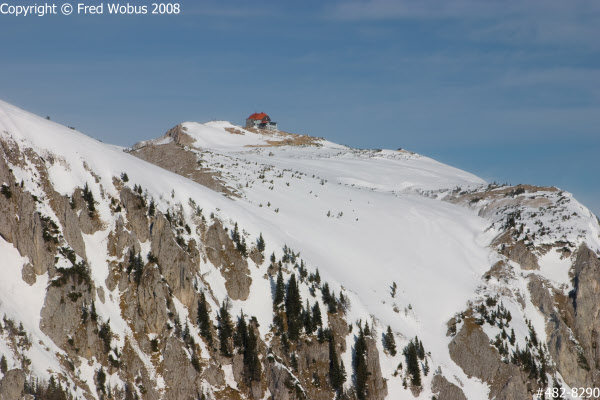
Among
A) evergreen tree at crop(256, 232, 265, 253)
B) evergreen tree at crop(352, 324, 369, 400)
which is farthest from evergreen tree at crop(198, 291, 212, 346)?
evergreen tree at crop(352, 324, 369, 400)

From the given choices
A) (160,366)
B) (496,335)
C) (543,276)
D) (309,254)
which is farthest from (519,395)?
(160,366)

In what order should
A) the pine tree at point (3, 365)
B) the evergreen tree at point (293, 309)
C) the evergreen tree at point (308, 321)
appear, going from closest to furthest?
1. the pine tree at point (3, 365)
2. the evergreen tree at point (293, 309)
3. the evergreen tree at point (308, 321)

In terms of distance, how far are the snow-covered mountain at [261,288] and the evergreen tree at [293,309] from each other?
20cm

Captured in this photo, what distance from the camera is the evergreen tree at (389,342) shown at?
190 ft

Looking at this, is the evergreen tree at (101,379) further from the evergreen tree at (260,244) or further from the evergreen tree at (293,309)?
the evergreen tree at (260,244)

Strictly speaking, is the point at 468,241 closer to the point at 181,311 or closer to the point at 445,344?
the point at 445,344

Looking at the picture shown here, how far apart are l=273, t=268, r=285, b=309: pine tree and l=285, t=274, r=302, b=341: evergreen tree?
0.44 m

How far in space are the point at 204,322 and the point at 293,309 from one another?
8.06 m

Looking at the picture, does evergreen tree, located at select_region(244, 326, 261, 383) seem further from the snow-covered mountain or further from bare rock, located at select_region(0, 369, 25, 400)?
bare rock, located at select_region(0, 369, 25, 400)

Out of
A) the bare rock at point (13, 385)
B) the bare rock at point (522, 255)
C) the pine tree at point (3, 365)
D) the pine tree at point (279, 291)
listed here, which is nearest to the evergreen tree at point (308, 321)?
the pine tree at point (279, 291)

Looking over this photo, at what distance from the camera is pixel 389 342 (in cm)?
5834

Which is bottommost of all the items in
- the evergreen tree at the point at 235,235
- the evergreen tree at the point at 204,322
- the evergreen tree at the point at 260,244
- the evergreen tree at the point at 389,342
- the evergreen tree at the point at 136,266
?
the evergreen tree at the point at 389,342

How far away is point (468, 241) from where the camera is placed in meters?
78.8

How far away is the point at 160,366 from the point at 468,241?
43.6 metres
